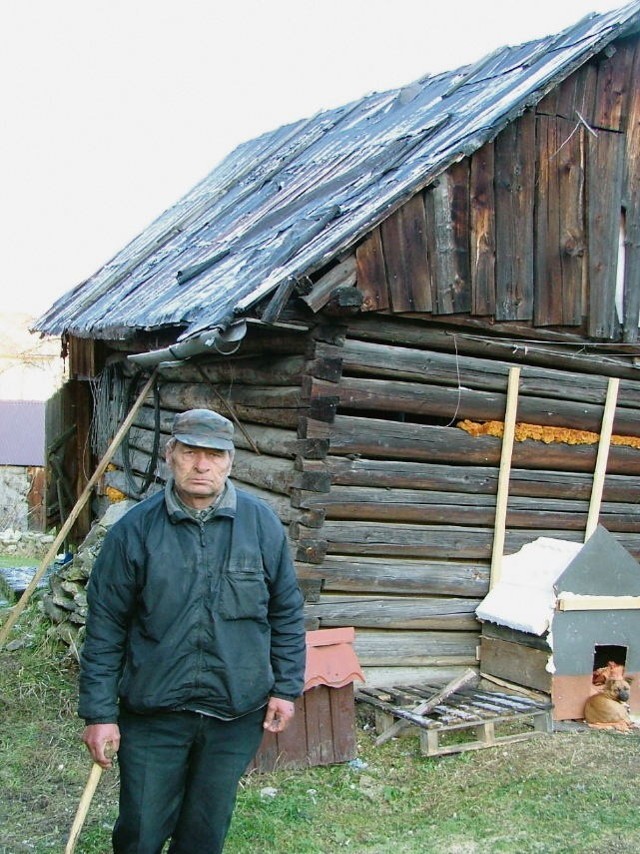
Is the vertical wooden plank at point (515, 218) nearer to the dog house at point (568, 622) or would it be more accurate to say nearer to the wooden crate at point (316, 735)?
the dog house at point (568, 622)

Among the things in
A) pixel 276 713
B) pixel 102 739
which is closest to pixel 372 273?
pixel 276 713

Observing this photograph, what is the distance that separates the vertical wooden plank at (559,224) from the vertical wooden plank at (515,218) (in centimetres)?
9

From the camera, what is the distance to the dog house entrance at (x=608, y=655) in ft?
24.2

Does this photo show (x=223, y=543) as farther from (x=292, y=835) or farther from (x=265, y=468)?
(x=265, y=468)

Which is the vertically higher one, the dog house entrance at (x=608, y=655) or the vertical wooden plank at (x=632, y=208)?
A: the vertical wooden plank at (x=632, y=208)

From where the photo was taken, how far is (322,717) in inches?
242

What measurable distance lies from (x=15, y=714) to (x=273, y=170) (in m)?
7.26

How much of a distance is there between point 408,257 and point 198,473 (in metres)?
3.68

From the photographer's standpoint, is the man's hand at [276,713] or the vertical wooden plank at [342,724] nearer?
the man's hand at [276,713]

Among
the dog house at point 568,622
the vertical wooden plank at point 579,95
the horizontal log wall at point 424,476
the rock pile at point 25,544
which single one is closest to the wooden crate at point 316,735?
the horizontal log wall at point 424,476

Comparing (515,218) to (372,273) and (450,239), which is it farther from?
(372,273)

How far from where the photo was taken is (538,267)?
7527 mm

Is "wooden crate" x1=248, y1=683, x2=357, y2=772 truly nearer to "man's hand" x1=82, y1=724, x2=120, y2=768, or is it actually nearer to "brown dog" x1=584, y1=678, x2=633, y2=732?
"brown dog" x1=584, y1=678, x2=633, y2=732

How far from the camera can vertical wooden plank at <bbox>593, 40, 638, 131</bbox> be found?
772 centimetres
